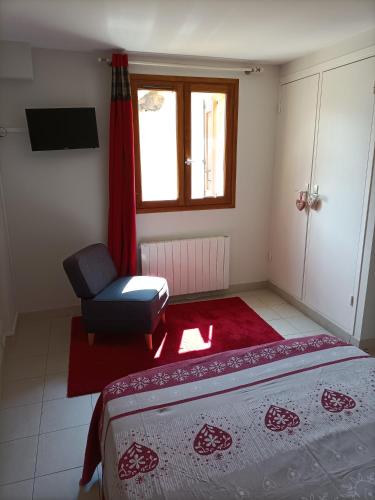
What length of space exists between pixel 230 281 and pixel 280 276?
1.91 ft

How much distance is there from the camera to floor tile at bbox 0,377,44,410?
2.30 m

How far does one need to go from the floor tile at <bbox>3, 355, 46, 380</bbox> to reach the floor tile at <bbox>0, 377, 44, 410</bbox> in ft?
0.20

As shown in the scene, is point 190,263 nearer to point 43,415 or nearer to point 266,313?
point 266,313

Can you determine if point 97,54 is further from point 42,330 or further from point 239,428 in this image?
point 239,428

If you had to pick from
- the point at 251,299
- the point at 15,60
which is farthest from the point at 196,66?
the point at 251,299

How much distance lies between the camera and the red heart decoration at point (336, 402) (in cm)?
139

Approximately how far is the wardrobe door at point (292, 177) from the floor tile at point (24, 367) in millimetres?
2549

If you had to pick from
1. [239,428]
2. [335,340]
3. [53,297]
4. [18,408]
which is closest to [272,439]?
[239,428]

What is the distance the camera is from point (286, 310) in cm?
364

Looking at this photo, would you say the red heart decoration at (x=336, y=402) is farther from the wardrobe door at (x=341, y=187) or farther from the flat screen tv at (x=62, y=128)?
the flat screen tv at (x=62, y=128)

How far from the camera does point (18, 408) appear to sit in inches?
88.4

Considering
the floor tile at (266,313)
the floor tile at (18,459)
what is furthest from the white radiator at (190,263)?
the floor tile at (18,459)

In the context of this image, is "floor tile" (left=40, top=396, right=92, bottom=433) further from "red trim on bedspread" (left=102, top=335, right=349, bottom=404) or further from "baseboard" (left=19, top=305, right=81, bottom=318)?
"baseboard" (left=19, top=305, right=81, bottom=318)

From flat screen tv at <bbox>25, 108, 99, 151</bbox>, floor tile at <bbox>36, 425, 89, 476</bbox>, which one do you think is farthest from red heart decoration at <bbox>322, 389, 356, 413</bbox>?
flat screen tv at <bbox>25, 108, 99, 151</bbox>
